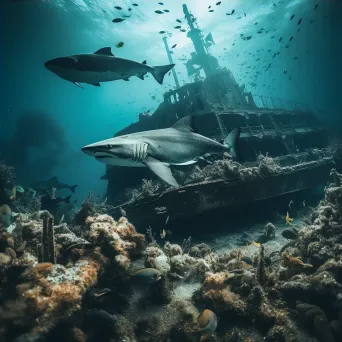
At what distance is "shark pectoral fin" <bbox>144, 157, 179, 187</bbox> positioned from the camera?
3.22 m

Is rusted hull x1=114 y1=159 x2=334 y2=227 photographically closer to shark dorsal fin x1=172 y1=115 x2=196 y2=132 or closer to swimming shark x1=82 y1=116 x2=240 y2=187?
swimming shark x1=82 y1=116 x2=240 y2=187

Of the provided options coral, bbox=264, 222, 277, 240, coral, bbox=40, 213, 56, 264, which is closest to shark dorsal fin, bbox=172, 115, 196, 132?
coral, bbox=40, 213, 56, 264

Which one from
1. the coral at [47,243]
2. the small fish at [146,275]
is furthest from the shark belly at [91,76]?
the small fish at [146,275]

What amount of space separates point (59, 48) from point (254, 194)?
136 ft

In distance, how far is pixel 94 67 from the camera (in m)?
4.38

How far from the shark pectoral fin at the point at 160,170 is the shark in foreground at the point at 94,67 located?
2145 mm

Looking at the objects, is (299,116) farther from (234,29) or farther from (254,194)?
(234,29)

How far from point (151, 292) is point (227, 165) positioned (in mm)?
6533

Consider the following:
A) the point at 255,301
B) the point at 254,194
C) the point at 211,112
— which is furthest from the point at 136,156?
the point at 211,112

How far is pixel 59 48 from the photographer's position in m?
38.6

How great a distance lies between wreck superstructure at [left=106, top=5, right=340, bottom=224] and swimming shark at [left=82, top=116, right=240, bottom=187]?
191 centimetres

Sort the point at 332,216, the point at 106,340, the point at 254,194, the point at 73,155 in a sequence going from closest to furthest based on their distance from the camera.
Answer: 1. the point at 106,340
2. the point at 332,216
3. the point at 254,194
4. the point at 73,155

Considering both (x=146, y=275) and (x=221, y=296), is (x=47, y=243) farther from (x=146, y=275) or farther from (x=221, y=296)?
(x=221, y=296)

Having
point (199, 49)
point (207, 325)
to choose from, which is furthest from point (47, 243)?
point (199, 49)
